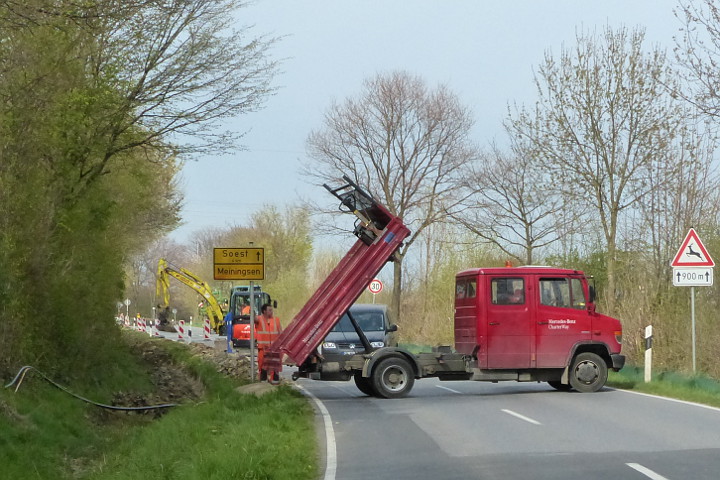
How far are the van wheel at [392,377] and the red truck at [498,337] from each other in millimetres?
19

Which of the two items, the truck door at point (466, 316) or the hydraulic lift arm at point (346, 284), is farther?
the truck door at point (466, 316)

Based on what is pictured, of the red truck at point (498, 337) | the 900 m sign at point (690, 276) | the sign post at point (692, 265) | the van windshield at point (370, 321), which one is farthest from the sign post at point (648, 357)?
the van windshield at point (370, 321)

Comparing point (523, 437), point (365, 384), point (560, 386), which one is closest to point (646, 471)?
point (523, 437)

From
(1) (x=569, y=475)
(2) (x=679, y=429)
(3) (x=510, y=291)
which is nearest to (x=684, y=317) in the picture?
(3) (x=510, y=291)

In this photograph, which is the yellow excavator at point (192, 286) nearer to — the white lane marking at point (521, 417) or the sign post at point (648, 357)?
the sign post at point (648, 357)

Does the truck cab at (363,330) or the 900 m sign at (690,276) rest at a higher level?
the 900 m sign at (690,276)

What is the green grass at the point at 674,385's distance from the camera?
1945 cm

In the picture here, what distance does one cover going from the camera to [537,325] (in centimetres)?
2123

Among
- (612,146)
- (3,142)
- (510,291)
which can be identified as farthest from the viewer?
(612,146)

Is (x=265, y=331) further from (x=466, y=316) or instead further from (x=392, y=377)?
(x=466, y=316)

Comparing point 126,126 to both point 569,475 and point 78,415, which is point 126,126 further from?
point 569,475

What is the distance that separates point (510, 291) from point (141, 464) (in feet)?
33.9

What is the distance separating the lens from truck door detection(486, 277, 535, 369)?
21188 millimetres

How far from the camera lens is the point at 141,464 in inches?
500
